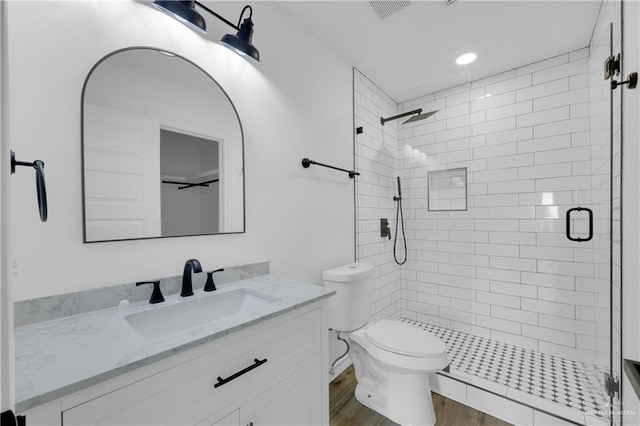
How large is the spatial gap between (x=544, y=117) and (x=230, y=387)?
2.91 m

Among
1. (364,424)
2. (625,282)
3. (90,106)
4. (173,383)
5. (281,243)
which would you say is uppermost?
(90,106)

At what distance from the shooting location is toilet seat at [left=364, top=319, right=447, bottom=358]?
1.54m

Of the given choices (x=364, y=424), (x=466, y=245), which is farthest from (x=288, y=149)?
(x=466, y=245)

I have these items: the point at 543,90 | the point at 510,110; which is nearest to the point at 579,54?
the point at 543,90

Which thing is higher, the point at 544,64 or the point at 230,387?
the point at 544,64

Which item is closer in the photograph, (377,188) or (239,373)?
(239,373)

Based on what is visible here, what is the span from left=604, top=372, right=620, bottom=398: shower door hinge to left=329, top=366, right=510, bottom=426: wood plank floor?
58cm

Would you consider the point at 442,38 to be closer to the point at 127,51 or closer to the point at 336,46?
the point at 336,46

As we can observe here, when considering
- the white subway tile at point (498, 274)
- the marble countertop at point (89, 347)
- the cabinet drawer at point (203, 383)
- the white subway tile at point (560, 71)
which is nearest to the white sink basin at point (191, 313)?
the marble countertop at point (89, 347)

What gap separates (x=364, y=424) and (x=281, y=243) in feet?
3.95

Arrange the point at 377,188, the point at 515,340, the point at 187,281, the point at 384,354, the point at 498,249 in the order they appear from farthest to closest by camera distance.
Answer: the point at 377,188, the point at 498,249, the point at 515,340, the point at 384,354, the point at 187,281

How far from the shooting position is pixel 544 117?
88.2 inches

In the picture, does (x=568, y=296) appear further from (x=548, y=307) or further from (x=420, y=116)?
(x=420, y=116)

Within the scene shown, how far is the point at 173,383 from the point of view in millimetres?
722
